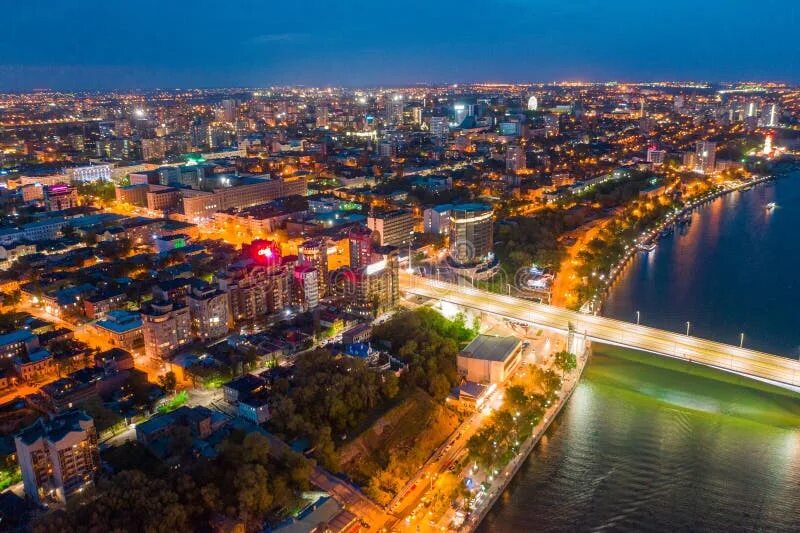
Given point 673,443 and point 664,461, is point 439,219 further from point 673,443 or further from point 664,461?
point 664,461

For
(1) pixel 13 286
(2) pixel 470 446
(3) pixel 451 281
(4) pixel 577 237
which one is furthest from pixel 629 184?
(1) pixel 13 286

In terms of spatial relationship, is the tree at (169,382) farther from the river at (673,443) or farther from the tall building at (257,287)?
the river at (673,443)

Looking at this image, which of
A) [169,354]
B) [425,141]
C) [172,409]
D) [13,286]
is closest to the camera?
[172,409]

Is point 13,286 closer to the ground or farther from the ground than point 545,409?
farther from the ground

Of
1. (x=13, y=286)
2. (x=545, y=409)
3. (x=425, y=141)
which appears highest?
(x=425, y=141)

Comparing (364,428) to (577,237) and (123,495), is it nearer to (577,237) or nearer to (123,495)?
(123,495)

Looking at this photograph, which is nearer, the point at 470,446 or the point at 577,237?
the point at 470,446
